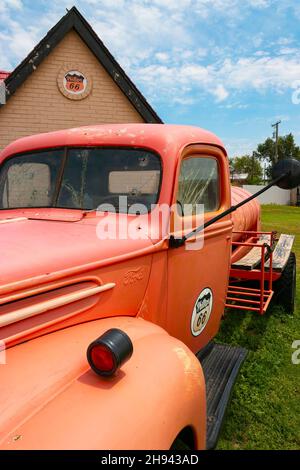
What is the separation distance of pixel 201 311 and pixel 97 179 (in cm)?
118

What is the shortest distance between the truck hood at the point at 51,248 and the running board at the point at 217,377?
1.06 metres

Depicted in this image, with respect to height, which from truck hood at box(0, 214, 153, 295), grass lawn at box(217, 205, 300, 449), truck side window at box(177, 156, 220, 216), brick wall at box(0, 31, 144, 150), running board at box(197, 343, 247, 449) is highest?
brick wall at box(0, 31, 144, 150)

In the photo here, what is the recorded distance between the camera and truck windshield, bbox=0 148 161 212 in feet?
8.25

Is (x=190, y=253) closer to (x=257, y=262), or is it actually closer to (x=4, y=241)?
(x=4, y=241)

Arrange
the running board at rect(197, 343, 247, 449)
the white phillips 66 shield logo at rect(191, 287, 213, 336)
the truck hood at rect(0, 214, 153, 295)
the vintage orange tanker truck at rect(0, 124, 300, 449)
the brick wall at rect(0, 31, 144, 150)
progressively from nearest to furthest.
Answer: the vintage orange tanker truck at rect(0, 124, 300, 449), the truck hood at rect(0, 214, 153, 295), the running board at rect(197, 343, 247, 449), the white phillips 66 shield logo at rect(191, 287, 213, 336), the brick wall at rect(0, 31, 144, 150)

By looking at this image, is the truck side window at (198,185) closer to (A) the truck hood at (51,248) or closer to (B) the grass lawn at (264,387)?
(A) the truck hood at (51,248)

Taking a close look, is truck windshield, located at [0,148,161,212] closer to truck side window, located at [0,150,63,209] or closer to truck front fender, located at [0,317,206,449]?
truck side window, located at [0,150,63,209]

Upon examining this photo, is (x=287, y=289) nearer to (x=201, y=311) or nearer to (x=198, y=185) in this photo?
(x=201, y=311)

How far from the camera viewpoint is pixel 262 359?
3.95 m

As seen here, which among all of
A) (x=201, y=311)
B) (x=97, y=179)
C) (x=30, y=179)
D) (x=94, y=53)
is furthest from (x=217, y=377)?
(x=94, y=53)

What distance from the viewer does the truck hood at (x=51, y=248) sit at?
1.63 m

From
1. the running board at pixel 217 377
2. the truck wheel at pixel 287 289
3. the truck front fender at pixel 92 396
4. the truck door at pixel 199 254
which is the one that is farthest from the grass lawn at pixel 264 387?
the truck front fender at pixel 92 396

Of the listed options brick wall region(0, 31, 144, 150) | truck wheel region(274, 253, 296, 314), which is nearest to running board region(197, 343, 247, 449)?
truck wheel region(274, 253, 296, 314)

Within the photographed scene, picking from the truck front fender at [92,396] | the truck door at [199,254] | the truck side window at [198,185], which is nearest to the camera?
the truck front fender at [92,396]
